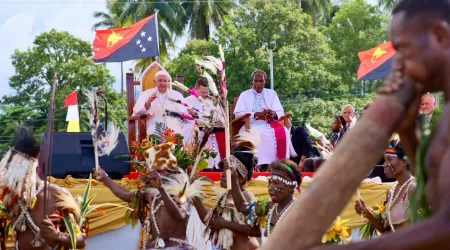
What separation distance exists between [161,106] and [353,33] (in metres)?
33.0

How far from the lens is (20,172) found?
7090mm

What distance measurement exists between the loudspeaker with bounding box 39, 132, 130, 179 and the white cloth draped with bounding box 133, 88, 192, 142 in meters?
0.45

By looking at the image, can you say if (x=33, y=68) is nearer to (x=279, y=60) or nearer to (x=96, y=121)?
(x=279, y=60)

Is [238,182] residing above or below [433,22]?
below

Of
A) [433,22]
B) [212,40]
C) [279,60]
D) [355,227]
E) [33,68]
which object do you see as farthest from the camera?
[33,68]

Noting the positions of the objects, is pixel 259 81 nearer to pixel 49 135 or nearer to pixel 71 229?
pixel 71 229

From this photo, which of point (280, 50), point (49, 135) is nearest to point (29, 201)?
point (49, 135)

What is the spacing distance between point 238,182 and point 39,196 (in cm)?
179

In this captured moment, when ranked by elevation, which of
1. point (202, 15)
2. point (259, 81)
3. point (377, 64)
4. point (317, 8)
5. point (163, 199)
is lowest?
point (163, 199)

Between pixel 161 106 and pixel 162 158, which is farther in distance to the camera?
pixel 161 106

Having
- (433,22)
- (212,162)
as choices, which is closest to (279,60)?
(212,162)

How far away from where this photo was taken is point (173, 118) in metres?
10.7

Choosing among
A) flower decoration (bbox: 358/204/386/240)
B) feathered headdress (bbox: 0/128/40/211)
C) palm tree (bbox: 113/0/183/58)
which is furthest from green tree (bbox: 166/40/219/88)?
flower decoration (bbox: 358/204/386/240)

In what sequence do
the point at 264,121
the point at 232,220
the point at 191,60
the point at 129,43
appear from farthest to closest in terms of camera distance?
the point at 191,60 < the point at 129,43 < the point at 264,121 < the point at 232,220
